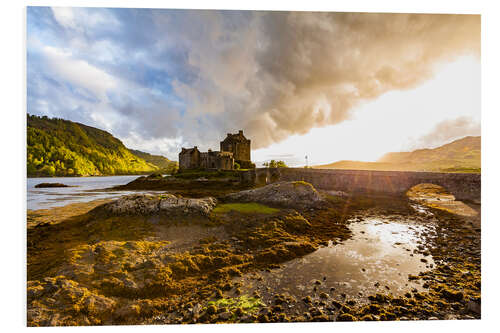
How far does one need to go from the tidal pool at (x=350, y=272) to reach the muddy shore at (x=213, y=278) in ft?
0.12

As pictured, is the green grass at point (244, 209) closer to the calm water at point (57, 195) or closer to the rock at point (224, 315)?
the rock at point (224, 315)

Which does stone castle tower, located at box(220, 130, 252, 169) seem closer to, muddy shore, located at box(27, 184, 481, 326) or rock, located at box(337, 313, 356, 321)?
muddy shore, located at box(27, 184, 481, 326)

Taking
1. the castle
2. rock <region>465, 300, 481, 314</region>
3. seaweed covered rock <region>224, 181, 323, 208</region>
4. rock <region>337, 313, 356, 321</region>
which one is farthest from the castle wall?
rock <region>465, 300, 481, 314</region>

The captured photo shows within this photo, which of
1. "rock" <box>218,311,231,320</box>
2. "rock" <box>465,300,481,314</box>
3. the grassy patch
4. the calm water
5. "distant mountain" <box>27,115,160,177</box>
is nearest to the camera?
"rock" <box>218,311,231,320</box>

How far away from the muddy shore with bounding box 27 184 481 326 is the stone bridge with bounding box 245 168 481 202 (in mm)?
12200

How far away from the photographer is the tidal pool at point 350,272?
13.4 feet

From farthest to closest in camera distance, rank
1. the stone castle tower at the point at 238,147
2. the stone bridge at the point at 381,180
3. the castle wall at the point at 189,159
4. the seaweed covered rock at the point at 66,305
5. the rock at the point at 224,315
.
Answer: the stone castle tower at the point at 238,147, the castle wall at the point at 189,159, the stone bridge at the point at 381,180, the rock at the point at 224,315, the seaweed covered rock at the point at 66,305

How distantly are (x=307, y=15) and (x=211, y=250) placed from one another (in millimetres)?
9074

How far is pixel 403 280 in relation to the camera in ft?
14.9

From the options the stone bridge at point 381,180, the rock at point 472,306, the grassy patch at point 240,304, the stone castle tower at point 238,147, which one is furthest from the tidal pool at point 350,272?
the stone castle tower at point 238,147

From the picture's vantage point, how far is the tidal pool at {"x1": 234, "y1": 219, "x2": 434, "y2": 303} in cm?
408

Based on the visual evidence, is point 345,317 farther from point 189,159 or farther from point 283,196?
point 189,159

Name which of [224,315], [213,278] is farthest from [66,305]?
[224,315]

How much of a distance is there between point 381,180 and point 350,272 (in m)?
20.3
